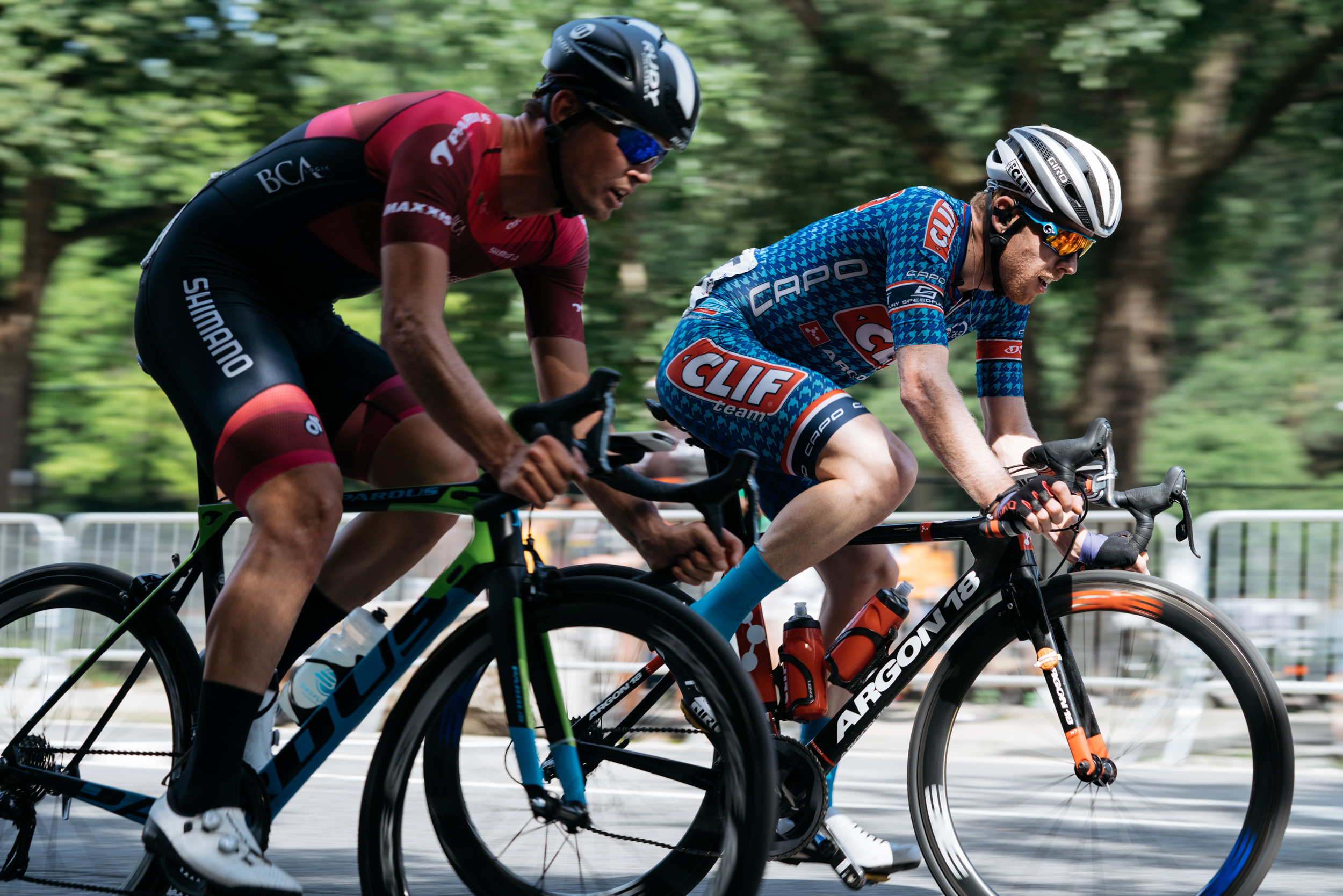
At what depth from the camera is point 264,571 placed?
105 inches

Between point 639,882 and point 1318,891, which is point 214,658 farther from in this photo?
point 1318,891

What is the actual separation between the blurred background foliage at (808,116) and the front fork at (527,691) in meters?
6.70

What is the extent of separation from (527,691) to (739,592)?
2.34 feet

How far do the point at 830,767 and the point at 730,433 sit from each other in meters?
0.86

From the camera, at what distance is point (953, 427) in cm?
318

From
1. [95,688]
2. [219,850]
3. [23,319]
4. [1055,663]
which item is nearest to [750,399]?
[1055,663]

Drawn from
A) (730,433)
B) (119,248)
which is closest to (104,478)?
(119,248)

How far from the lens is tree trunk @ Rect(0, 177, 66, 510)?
1234cm

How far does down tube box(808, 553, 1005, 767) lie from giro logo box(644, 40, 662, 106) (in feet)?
4.61

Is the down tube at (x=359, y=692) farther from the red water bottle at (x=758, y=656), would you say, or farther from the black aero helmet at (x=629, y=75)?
the black aero helmet at (x=629, y=75)

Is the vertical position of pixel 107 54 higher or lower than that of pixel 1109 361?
higher

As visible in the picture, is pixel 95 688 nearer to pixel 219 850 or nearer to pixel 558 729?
pixel 219 850

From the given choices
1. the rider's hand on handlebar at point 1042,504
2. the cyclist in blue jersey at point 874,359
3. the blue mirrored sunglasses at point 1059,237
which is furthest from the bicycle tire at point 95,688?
the blue mirrored sunglasses at point 1059,237

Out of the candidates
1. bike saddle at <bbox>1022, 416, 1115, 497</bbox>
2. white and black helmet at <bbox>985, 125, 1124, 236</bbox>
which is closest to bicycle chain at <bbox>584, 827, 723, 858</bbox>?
bike saddle at <bbox>1022, 416, 1115, 497</bbox>
